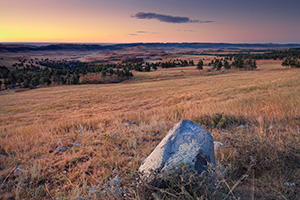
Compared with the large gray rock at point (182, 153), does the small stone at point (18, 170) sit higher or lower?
lower

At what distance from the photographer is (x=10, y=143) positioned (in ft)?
16.6

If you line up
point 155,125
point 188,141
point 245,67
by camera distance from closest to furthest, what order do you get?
point 188,141
point 155,125
point 245,67

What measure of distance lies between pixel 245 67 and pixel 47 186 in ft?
323

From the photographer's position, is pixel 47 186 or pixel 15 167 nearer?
pixel 47 186

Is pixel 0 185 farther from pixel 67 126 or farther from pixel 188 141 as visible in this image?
pixel 67 126

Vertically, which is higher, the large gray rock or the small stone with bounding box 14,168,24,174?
the large gray rock

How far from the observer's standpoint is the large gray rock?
8.09 ft

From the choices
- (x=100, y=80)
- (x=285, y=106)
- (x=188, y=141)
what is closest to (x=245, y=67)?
(x=100, y=80)

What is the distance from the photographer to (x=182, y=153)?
2.61m

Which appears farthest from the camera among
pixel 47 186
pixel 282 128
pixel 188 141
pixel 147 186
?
pixel 282 128

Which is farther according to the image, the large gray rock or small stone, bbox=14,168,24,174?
small stone, bbox=14,168,24,174

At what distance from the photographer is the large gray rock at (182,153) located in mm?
2467

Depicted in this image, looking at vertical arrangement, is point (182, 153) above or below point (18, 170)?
above

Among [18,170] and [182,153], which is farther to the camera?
[18,170]
